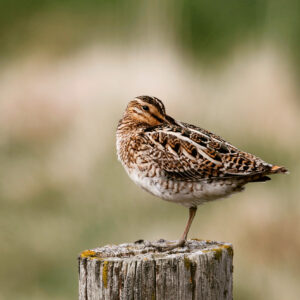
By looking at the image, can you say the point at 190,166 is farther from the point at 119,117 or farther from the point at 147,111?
the point at 119,117

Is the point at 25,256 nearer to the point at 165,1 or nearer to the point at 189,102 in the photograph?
the point at 189,102

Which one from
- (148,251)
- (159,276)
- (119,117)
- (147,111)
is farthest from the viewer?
(119,117)

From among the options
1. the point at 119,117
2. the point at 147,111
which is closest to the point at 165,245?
the point at 147,111

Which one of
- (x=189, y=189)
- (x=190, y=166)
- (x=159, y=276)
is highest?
(x=190, y=166)

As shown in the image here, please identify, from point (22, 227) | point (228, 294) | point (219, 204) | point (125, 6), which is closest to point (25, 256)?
point (22, 227)

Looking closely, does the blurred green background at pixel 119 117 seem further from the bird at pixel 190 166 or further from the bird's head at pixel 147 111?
the bird at pixel 190 166

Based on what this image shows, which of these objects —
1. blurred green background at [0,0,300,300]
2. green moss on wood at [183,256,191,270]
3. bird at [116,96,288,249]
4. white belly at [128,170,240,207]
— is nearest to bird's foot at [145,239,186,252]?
bird at [116,96,288,249]

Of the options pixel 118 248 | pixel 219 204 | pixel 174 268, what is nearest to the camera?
pixel 174 268
